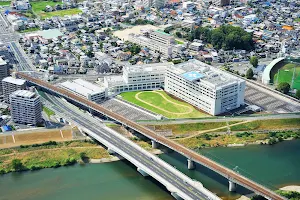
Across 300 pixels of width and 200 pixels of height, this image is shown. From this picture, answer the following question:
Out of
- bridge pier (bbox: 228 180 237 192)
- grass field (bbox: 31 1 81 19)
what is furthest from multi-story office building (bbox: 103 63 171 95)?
grass field (bbox: 31 1 81 19)

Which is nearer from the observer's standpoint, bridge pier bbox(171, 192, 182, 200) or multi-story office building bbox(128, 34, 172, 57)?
bridge pier bbox(171, 192, 182, 200)

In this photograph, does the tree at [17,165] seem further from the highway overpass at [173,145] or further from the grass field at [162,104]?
the grass field at [162,104]

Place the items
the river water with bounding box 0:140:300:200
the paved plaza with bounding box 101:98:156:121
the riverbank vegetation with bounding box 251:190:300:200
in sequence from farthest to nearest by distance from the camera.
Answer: the paved plaza with bounding box 101:98:156:121, the river water with bounding box 0:140:300:200, the riverbank vegetation with bounding box 251:190:300:200

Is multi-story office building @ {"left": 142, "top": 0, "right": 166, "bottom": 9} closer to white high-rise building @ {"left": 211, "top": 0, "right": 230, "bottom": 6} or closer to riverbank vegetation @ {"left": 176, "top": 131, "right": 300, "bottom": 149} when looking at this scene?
white high-rise building @ {"left": 211, "top": 0, "right": 230, "bottom": 6}

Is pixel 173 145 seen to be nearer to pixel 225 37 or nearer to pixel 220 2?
pixel 225 37

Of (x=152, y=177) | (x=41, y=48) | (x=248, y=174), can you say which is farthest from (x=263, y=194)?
(x=41, y=48)

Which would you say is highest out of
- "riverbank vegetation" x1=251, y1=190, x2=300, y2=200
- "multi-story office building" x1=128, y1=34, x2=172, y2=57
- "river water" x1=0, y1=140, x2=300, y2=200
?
"multi-story office building" x1=128, y1=34, x2=172, y2=57

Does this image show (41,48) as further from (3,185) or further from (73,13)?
(3,185)
